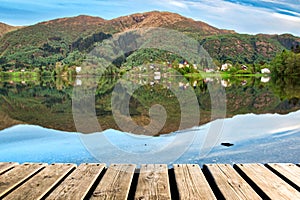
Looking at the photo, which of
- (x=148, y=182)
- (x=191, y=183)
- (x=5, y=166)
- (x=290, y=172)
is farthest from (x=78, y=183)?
(x=290, y=172)

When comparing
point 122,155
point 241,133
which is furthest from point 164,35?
point 241,133

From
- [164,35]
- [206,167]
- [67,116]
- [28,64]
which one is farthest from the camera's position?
[28,64]

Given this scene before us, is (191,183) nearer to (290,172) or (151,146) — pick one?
(290,172)

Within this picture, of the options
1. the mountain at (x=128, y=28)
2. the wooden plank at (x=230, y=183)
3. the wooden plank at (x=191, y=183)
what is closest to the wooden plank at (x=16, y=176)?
the wooden plank at (x=191, y=183)

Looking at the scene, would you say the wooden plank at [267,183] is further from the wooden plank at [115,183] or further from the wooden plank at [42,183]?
the wooden plank at [42,183]

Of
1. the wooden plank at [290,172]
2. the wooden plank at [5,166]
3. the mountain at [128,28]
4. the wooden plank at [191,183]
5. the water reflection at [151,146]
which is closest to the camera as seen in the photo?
the wooden plank at [191,183]

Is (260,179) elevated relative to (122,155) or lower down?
elevated

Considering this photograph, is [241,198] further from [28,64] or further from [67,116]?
[28,64]
